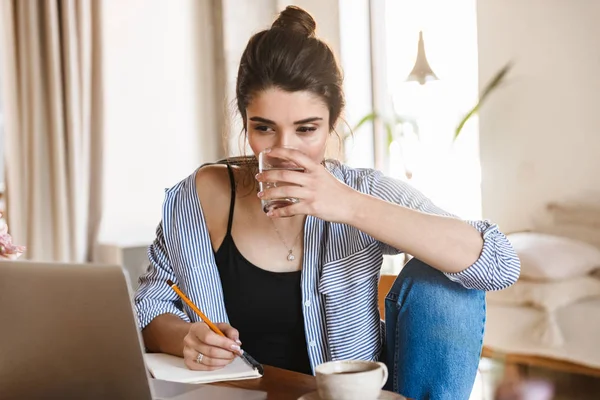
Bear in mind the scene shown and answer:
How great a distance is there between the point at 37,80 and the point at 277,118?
87.1 inches

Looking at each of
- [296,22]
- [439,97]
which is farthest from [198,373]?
[439,97]

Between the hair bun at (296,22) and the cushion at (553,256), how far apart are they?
1406mm

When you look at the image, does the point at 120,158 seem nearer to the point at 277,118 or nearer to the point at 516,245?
the point at 516,245

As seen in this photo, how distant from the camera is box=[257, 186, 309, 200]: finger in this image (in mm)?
1169

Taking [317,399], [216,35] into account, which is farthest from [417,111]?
[317,399]

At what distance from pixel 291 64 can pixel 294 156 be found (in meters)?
0.41

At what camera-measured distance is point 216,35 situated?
4004 mm

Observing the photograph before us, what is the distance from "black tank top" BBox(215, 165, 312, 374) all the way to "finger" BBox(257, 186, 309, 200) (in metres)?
0.35

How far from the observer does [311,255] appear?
57.9 inches

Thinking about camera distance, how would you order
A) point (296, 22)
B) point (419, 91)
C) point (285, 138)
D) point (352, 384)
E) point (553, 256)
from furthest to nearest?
point (419, 91) < point (553, 256) < point (296, 22) < point (285, 138) < point (352, 384)

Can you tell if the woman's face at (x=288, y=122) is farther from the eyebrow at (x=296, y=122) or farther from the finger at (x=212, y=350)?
the finger at (x=212, y=350)

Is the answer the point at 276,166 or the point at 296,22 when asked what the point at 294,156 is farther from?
the point at 296,22

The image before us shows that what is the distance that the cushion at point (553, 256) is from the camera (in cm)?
254

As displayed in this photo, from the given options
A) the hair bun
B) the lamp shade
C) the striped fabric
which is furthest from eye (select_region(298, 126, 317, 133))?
the lamp shade
